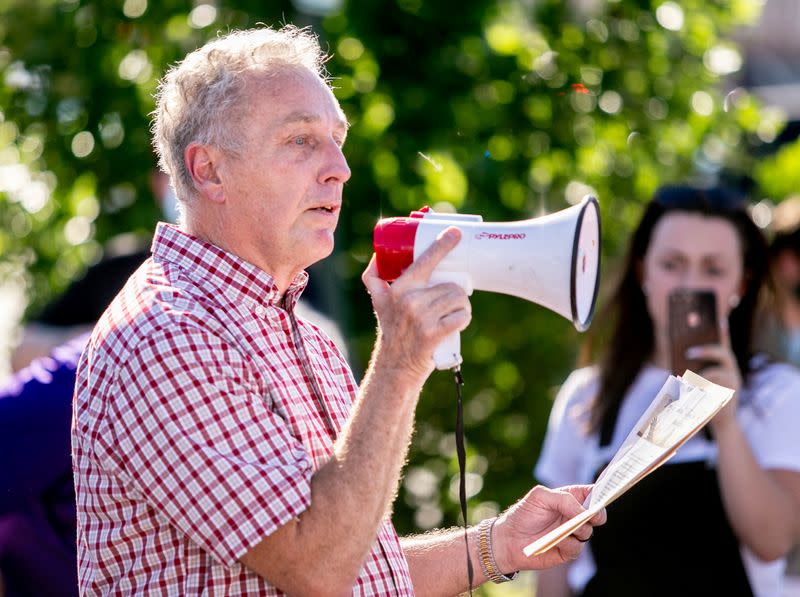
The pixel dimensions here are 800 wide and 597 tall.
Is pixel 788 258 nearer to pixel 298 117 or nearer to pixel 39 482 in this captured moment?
pixel 298 117

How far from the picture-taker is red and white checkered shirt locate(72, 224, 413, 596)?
194 centimetres

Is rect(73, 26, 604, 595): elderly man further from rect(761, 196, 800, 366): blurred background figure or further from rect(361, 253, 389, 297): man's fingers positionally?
rect(761, 196, 800, 366): blurred background figure

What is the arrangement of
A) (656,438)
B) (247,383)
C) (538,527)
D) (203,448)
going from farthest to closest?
(538,527) < (656,438) < (247,383) < (203,448)

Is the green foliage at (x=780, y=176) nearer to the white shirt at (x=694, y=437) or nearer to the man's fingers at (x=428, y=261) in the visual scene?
the white shirt at (x=694, y=437)

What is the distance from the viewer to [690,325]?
136 inches

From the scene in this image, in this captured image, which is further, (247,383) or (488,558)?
(488,558)

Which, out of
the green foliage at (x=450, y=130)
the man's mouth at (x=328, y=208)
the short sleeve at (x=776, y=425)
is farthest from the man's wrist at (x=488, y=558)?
the green foliage at (x=450, y=130)

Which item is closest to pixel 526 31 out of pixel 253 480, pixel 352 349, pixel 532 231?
pixel 352 349

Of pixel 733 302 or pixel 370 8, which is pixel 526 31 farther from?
pixel 733 302

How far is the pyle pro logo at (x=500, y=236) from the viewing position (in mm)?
2143

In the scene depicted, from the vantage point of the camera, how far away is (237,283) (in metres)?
2.22

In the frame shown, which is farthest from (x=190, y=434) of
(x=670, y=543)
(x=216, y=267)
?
(x=670, y=543)

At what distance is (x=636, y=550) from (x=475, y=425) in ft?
5.25

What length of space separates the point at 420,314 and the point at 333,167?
1.40 ft
